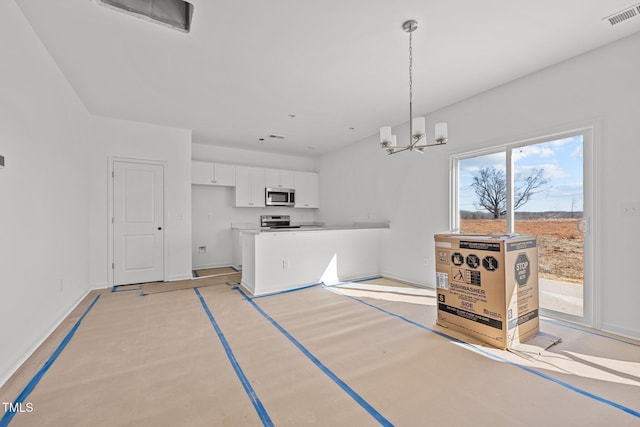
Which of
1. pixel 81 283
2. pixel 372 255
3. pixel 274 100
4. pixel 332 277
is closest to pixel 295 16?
pixel 274 100

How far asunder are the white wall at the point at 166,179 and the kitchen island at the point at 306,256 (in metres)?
1.23

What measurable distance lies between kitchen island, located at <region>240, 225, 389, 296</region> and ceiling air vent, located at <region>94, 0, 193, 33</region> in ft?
8.23

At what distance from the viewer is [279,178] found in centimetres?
643

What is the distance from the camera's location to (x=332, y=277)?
14.8 ft

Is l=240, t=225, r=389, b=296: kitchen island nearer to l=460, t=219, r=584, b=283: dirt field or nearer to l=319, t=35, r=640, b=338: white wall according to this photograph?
l=319, t=35, r=640, b=338: white wall

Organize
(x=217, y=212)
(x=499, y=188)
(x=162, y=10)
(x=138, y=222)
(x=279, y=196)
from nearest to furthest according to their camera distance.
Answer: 1. (x=162, y=10)
2. (x=499, y=188)
3. (x=138, y=222)
4. (x=217, y=212)
5. (x=279, y=196)

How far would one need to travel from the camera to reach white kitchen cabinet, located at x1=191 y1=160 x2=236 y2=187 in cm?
546

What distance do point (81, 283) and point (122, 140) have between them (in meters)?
2.23

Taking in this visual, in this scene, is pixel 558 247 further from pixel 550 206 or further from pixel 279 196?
pixel 279 196

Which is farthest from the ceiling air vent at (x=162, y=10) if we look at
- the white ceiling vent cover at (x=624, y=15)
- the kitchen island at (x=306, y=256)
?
the white ceiling vent cover at (x=624, y=15)

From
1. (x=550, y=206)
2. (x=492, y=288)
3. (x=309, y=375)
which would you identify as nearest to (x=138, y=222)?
(x=309, y=375)

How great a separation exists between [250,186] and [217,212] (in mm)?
933

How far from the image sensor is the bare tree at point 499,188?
10.3 feet

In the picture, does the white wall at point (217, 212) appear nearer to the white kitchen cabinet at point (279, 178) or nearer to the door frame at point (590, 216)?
the white kitchen cabinet at point (279, 178)
